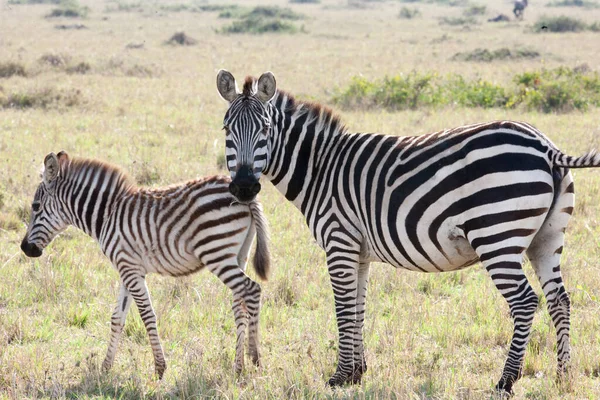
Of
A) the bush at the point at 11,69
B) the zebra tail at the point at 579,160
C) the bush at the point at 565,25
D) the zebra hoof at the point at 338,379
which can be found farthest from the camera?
the bush at the point at 565,25

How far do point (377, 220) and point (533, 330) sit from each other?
6.50 ft

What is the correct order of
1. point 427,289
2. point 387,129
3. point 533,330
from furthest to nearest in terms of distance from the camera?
point 387,129
point 427,289
point 533,330

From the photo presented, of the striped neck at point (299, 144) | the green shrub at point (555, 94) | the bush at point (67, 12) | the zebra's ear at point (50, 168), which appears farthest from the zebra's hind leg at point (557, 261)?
the bush at point (67, 12)

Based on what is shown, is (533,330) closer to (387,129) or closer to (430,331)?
(430,331)

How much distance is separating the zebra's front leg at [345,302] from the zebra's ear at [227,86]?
138 cm

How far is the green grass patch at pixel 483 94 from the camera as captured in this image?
17.0m

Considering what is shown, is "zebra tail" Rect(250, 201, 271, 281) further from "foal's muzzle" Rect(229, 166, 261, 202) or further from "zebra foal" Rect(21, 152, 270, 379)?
"foal's muzzle" Rect(229, 166, 261, 202)

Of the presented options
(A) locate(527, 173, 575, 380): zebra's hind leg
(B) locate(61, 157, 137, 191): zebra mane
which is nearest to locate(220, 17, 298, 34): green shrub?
(B) locate(61, 157, 137, 191): zebra mane

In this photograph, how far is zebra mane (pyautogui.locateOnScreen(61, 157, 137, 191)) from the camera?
6.28 metres

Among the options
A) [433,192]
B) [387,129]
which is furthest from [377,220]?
[387,129]

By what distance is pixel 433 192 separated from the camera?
5.05 metres

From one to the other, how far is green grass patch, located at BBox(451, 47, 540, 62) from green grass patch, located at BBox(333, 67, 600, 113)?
298 inches

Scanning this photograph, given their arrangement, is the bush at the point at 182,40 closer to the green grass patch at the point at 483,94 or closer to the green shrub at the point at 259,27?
the green shrub at the point at 259,27

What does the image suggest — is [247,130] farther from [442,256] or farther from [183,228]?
[442,256]
